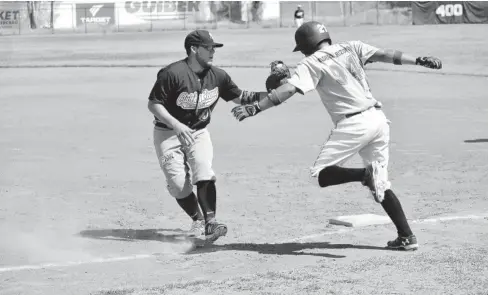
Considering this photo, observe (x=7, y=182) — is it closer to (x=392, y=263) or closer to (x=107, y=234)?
(x=107, y=234)

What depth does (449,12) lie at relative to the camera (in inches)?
2055

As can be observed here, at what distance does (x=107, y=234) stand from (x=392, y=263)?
317 cm

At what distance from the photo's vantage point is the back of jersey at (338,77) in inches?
288

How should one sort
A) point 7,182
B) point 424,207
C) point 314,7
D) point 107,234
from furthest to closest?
→ point 314,7, point 7,182, point 424,207, point 107,234

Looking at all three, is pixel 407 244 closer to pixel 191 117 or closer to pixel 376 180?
pixel 376 180

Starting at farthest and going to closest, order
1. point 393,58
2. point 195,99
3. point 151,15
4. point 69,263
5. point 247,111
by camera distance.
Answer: point 151,15
point 195,99
point 69,263
point 393,58
point 247,111

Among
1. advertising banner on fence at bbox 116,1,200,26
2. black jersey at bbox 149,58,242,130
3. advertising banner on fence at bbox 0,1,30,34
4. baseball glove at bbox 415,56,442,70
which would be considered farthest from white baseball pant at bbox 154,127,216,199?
advertising banner on fence at bbox 0,1,30,34

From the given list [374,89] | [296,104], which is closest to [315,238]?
[296,104]

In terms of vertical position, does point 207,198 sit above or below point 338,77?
below

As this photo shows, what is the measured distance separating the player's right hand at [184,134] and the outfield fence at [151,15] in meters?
47.9

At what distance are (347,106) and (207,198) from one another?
69.0 inches

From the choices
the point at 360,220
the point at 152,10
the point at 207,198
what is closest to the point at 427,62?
the point at 360,220

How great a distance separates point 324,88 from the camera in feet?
24.4

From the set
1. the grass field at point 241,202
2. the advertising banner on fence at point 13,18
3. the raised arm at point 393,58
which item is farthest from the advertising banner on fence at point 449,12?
the raised arm at point 393,58
